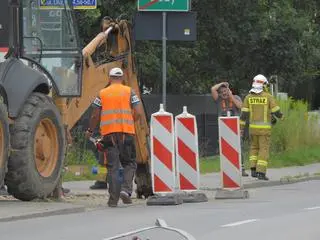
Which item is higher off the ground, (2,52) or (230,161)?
(2,52)

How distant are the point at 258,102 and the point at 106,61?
4.10 metres

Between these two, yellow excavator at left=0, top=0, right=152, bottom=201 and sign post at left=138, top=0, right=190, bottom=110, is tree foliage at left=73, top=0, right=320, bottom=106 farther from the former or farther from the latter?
yellow excavator at left=0, top=0, right=152, bottom=201

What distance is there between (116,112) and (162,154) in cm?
104

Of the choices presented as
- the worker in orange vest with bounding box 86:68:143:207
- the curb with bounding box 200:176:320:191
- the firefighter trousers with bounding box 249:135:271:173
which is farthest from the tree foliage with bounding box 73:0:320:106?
the worker in orange vest with bounding box 86:68:143:207

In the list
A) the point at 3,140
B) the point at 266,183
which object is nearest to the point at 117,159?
the point at 3,140

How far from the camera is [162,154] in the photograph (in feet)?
43.7

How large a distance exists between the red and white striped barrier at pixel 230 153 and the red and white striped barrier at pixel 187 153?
0.85 metres

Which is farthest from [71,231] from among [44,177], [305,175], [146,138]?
[305,175]

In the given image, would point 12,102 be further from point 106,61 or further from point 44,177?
point 106,61

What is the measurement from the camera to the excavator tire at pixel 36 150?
12039 mm

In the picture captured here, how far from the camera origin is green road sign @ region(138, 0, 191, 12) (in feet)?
51.2

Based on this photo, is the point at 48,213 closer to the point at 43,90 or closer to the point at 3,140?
the point at 3,140

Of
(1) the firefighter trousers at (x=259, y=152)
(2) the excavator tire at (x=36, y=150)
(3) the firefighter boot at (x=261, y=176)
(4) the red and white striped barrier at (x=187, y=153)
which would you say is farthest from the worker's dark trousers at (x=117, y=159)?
(3) the firefighter boot at (x=261, y=176)

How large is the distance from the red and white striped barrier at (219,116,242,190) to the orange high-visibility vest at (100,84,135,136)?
226cm
